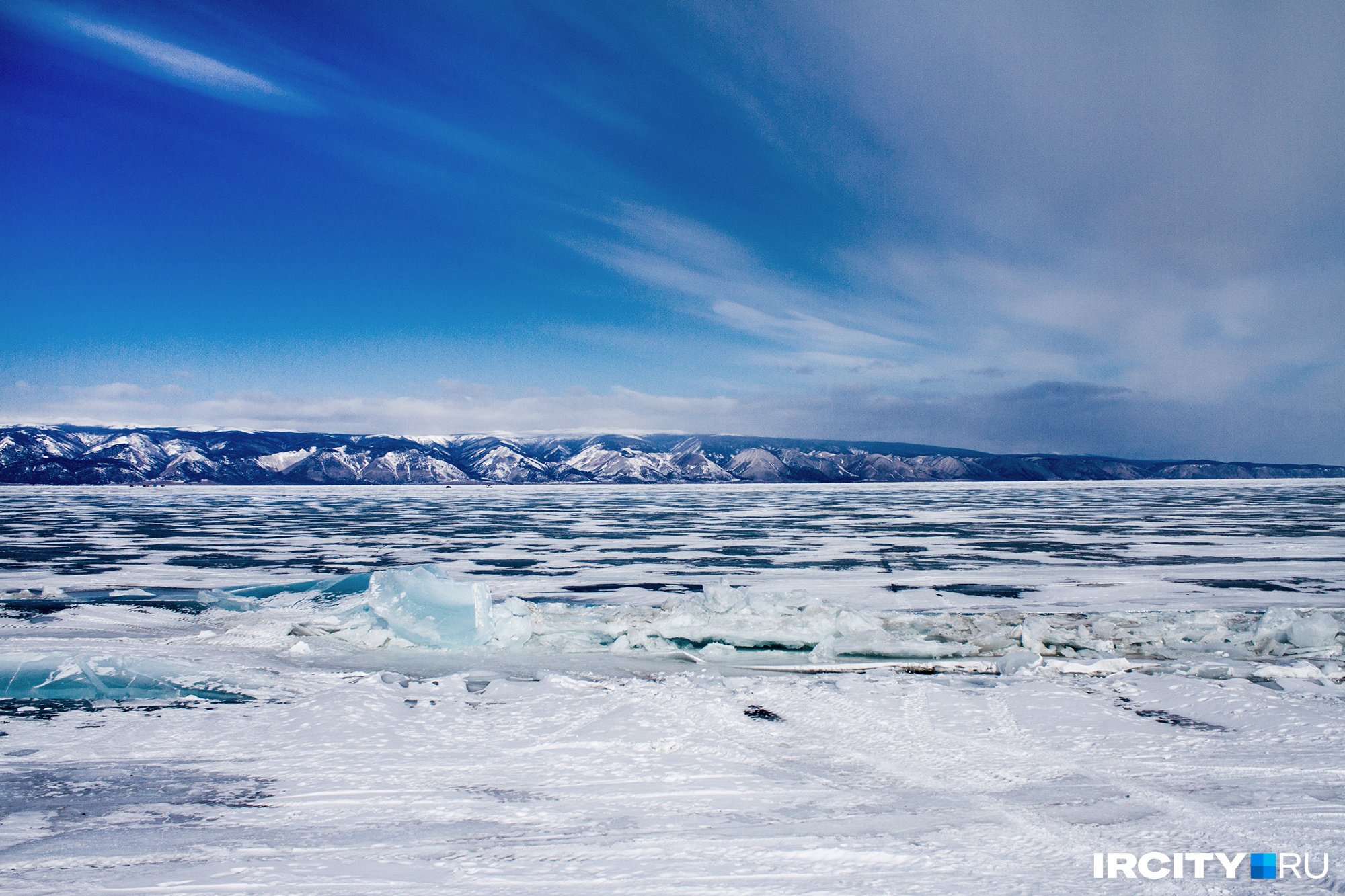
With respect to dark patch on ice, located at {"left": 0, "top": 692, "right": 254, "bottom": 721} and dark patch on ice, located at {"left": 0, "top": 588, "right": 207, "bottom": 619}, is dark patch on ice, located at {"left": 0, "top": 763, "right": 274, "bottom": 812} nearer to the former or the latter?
dark patch on ice, located at {"left": 0, "top": 692, "right": 254, "bottom": 721}

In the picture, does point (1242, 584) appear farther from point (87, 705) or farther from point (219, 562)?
point (219, 562)

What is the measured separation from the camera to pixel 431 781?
3129 millimetres

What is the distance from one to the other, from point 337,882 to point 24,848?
122 cm

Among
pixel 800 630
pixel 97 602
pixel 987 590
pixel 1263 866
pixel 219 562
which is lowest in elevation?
pixel 219 562

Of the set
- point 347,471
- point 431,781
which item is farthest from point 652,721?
point 347,471

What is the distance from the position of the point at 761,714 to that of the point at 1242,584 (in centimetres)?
921

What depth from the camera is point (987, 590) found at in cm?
958

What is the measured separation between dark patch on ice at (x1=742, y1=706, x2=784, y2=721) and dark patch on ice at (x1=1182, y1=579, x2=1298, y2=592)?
27.9 ft

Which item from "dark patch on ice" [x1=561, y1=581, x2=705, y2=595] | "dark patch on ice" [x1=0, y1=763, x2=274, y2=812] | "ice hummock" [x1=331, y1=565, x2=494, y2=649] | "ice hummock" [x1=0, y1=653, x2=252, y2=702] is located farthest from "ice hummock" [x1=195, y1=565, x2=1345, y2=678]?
"dark patch on ice" [x1=0, y1=763, x2=274, y2=812]

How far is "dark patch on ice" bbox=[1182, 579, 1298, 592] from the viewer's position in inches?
364

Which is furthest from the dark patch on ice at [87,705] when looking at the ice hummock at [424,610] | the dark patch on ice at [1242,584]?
the dark patch on ice at [1242,584]

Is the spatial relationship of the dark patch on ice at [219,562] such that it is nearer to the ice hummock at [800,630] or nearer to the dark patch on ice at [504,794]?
the ice hummock at [800,630]

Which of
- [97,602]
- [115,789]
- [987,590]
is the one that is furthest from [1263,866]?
[97,602]

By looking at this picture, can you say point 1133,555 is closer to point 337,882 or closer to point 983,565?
point 983,565
